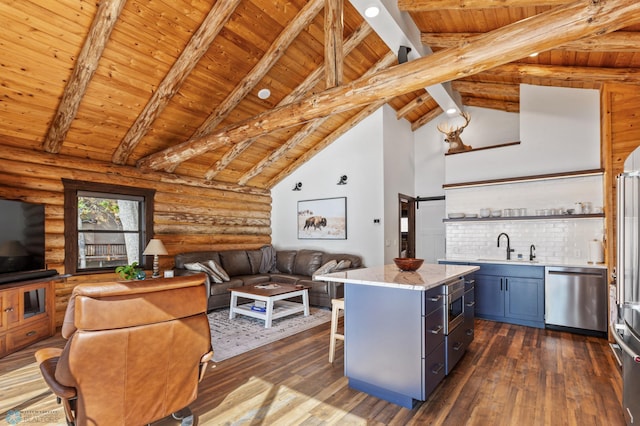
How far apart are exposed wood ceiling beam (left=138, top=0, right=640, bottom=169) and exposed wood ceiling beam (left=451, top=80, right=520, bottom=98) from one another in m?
3.14

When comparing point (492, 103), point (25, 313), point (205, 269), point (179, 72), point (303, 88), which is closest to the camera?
point (25, 313)

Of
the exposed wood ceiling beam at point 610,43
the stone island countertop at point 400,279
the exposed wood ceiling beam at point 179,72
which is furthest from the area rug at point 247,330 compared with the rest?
the exposed wood ceiling beam at point 610,43

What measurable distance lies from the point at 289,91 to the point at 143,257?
150 inches

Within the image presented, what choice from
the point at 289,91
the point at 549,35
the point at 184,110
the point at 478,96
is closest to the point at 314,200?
the point at 289,91

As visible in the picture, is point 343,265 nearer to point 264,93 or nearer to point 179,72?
point 264,93

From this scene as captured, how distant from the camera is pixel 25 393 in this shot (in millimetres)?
2797

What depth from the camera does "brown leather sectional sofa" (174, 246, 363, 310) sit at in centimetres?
567

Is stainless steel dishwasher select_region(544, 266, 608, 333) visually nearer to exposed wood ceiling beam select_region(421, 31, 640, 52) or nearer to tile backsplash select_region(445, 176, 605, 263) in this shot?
tile backsplash select_region(445, 176, 605, 263)

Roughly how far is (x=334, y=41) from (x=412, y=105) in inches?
137

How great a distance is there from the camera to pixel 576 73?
4086 millimetres

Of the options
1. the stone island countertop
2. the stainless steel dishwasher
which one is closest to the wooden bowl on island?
the stone island countertop

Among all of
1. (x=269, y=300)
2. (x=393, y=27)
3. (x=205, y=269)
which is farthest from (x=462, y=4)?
(x=205, y=269)

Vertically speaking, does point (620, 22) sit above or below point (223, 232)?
above

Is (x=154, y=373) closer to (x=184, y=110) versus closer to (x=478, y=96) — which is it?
(x=184, y=110)
